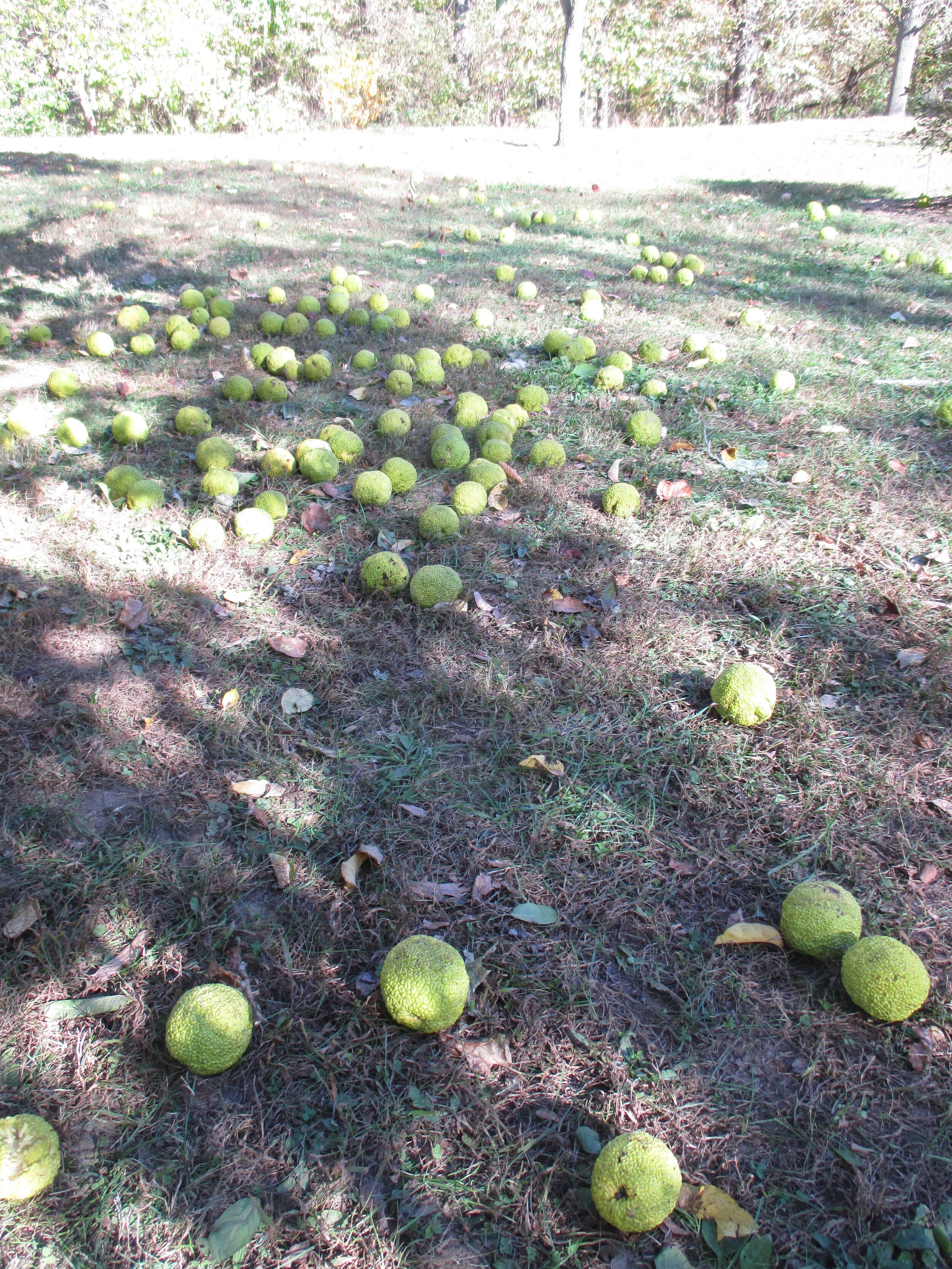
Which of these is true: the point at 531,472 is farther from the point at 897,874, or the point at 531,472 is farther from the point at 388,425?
the point at 897,874

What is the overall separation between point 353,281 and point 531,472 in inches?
179

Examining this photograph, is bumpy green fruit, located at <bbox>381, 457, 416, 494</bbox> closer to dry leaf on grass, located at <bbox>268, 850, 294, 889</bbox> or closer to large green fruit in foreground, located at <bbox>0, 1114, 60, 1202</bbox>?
dry leaf on grass, located at <bbox>268, 850, 294, 889</bbox>

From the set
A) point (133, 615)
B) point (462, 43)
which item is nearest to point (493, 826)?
point (133, 615)

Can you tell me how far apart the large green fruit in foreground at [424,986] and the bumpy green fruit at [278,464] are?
139 inches

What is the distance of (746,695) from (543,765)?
3.16 feet

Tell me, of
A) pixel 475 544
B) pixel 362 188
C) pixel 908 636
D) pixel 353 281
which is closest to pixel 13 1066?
pixel 475 544

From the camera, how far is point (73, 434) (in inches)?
204

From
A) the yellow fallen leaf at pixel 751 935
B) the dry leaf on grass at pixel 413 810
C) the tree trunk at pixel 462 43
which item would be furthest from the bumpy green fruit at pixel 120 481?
the tree trunk at pixel 462 43

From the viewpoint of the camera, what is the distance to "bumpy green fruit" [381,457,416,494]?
15.8 ft

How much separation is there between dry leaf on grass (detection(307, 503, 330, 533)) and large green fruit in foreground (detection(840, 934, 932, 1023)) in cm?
354

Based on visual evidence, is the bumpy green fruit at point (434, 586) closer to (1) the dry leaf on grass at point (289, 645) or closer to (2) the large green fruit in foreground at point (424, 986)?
(1) the dry leaf on grass at point (289, 645)

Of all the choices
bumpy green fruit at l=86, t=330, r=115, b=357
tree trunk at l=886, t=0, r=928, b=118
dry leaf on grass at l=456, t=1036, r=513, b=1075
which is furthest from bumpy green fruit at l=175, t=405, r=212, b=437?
tree trunk at l=886, t=0, r=928, b=118

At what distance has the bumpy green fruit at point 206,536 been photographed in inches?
171

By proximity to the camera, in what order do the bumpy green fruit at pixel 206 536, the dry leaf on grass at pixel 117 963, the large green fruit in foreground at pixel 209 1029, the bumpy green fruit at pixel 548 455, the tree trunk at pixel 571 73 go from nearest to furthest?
the large green fruit in foreground at pixel 209 1029 < the dry leaf on grass at pixel 117 963 < the bumpy green fruit at pixel 206 536 < the bumpy green fruit at pixel 548 455 < the tree trunk at pixel 571 73
